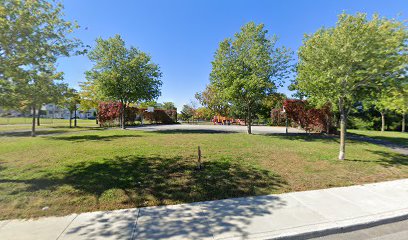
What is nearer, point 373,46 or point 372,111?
point 373,46

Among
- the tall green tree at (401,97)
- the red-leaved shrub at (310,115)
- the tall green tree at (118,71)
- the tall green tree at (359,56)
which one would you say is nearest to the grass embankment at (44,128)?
the tall green tree at (118,71)

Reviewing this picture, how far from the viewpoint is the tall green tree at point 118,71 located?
56.9ft

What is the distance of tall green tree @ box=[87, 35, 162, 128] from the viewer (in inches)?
683

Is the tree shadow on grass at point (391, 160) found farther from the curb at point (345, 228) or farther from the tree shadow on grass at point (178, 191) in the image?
the tree shadow on grass at point (178, 191)

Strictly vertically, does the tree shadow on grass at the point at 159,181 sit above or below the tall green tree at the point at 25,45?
below

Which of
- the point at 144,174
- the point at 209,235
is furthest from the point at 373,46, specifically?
the point at 144,174

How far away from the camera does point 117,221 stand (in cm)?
363

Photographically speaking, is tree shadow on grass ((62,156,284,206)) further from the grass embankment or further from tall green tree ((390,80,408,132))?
the grass embankment

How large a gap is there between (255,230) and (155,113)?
30872mm

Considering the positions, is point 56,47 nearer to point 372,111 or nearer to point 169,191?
point 169,191

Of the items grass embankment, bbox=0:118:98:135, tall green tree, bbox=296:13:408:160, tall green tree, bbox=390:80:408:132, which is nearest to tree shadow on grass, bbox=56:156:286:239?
tall green tree, bbox=296:13:408:160

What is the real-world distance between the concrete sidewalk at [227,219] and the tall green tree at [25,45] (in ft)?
11.5

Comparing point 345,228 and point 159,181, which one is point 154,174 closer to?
point 159,181

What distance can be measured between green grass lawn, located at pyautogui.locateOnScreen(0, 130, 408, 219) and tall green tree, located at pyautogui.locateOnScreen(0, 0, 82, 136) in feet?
7.88
